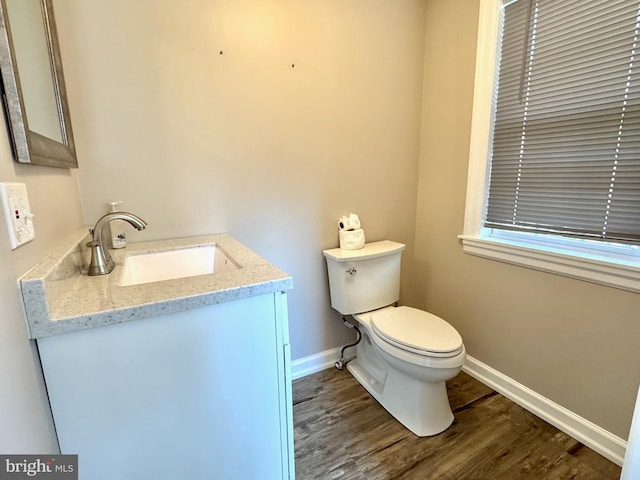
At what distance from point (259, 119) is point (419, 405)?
1.64 meters

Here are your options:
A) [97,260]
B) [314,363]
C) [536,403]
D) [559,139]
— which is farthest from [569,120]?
[97,260]

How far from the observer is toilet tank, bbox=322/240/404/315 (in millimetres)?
1756

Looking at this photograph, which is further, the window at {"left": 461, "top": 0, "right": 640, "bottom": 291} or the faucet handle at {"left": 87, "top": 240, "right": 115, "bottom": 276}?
the window at {"left": 461, "top": 0, "right": 640, "bottom": 291}

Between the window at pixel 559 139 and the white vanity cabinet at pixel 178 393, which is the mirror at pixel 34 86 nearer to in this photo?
the white vanity cabinet at pixel 178 393

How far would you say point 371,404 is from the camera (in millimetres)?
1691

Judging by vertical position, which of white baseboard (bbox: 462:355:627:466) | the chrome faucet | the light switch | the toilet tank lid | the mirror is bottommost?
white baseboard (bbox: 462:355:627:466)

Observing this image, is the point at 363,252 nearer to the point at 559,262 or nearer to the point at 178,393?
the point at 559,262

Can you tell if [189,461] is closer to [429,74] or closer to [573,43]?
[573,43]

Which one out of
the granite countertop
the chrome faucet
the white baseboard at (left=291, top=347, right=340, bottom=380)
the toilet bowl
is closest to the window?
the toilet bowl

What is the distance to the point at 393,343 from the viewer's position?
58.5 inches

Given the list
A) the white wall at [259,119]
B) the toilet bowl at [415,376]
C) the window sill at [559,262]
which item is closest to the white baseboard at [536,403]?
the white wall at [259,119]

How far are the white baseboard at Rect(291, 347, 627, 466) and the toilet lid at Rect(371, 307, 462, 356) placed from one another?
1.64ft

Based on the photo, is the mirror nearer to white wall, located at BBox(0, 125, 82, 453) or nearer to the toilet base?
white wall, located at BBox(0, 125, 82, 453)

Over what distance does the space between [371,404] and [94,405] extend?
1350 mm
